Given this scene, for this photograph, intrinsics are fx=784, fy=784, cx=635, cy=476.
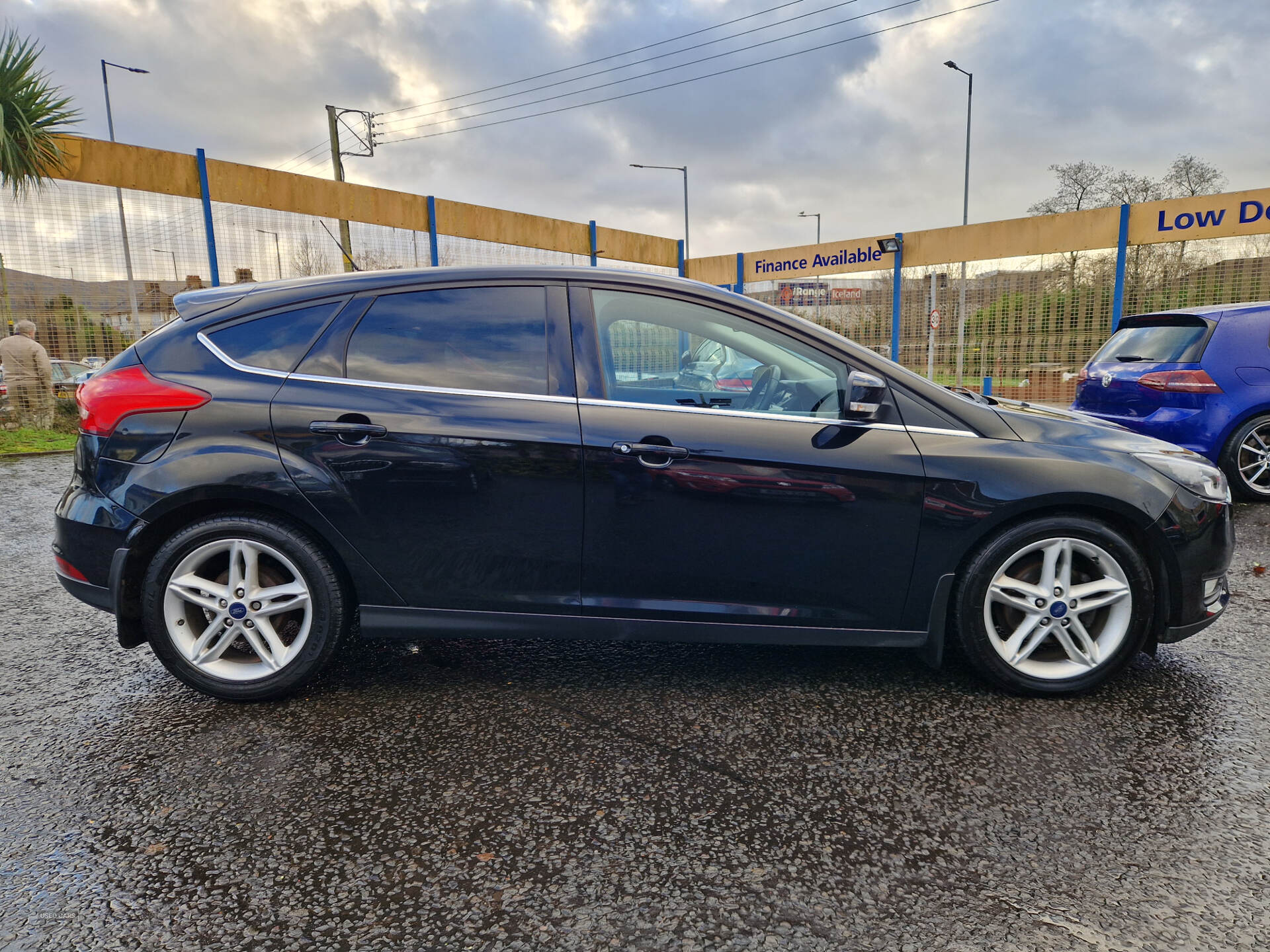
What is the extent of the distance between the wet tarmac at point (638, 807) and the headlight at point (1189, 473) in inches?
29.8

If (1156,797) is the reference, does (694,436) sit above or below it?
above

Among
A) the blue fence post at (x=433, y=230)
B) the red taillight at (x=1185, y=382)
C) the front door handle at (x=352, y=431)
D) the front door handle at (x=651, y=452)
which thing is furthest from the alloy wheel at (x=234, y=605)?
the blue fence post at (x=433, y=230)

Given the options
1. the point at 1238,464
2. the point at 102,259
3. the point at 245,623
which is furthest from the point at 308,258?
the point at 1238,464

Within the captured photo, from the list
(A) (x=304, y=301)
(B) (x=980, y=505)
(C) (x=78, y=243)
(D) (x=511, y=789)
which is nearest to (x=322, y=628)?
(D) (x=511, y=789)

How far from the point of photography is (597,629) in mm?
2947

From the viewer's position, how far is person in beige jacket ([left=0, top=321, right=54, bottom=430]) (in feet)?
35.7

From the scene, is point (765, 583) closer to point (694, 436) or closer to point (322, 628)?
point (694, 436)

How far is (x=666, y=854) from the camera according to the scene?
2.05 meters

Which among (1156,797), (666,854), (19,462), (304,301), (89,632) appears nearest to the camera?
(666,854)

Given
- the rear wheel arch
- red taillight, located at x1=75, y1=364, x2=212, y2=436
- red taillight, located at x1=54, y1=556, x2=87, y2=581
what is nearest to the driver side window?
the rear wheel arch

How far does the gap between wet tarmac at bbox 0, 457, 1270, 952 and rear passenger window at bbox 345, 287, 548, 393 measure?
1224mm

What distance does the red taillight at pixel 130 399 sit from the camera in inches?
115

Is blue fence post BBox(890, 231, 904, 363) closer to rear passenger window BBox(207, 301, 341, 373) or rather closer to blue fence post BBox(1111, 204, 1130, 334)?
blue fence post BBox(1111, 204, 1130, 334)

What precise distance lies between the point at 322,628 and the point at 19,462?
9.35 metres
